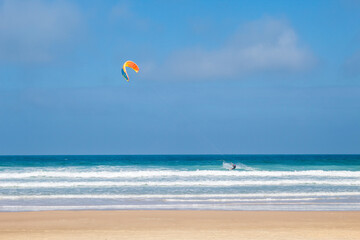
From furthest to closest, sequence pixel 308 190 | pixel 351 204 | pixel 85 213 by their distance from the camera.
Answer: pixel 308 190, pixel 351 204, pixel 85 213

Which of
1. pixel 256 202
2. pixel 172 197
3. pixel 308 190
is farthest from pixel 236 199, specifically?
pixel 308 190

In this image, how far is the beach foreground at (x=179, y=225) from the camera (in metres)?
8.11

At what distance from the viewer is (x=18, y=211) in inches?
450

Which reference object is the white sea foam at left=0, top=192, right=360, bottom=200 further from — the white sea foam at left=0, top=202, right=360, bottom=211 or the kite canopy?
the kite canopy

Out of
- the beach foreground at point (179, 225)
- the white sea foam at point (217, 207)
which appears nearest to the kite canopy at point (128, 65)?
the white sea foam at point (217, 207)

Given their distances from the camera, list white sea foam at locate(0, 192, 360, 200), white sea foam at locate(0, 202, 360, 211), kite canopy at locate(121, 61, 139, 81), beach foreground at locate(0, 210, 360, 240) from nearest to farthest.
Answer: beach foreground at locate(0, 210, 360, 240) → white sea foam at locate(0, 202, 360, 211) → white sea foam at locate(0, 192, 360, 200) → kite canopy at locate(121, 61, 139, 81)

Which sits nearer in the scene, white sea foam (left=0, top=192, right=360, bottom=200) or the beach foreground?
the beach foreground

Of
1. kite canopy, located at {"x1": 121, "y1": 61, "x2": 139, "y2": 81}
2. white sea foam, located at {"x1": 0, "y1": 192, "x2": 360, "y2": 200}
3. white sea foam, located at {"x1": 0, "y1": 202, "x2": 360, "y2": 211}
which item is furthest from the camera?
kite canopy, located at {"x1": 121, "y1": 61, "x2": 139, "y2": 81}

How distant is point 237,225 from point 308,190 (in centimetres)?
852

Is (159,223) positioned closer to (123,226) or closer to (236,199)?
(123,226)

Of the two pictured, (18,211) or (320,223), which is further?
(18,211)

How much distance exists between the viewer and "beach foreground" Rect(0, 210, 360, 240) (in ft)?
26.6

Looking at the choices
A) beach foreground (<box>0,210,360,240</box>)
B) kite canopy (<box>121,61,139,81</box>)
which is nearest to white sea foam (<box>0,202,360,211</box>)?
beach foreground (<box>0,210,360,240</box>)

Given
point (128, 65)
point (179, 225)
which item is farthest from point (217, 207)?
point (128, 65)
